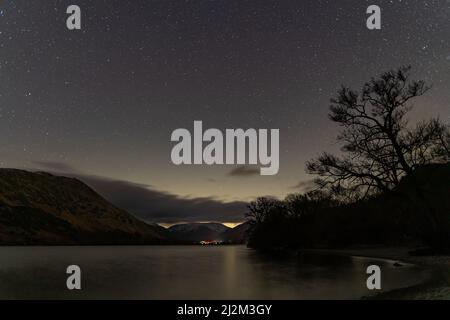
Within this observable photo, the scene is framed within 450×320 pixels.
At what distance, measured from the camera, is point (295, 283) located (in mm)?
31188

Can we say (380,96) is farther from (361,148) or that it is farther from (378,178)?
(378,178)

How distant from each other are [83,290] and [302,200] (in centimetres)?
8238

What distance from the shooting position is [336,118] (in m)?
38.1

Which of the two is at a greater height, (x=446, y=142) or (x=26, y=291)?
(x=446, y=142)
